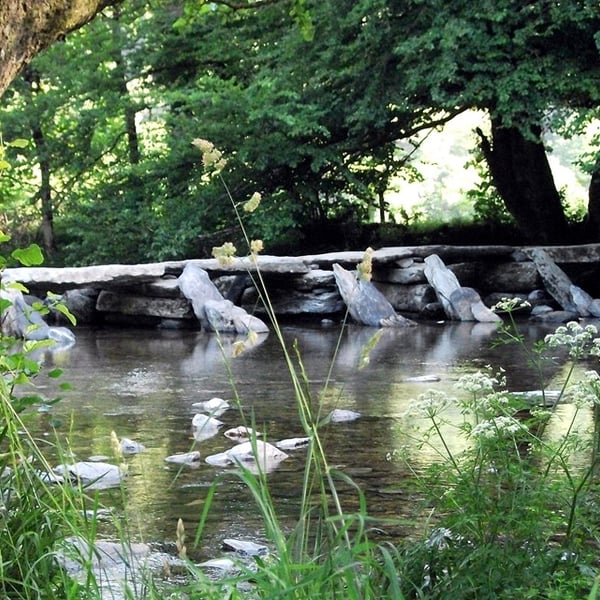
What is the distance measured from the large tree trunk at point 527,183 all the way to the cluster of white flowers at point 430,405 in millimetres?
13918

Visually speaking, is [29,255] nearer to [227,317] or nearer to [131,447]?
[131,447]

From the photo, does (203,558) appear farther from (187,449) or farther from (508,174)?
(508,174)

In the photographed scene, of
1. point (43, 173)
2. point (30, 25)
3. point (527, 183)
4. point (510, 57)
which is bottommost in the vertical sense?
point (527, 183)

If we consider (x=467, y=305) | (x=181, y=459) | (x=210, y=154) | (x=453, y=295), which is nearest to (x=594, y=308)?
(x=467, y=305)

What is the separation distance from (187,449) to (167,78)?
14726mm

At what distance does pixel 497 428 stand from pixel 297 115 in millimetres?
13055

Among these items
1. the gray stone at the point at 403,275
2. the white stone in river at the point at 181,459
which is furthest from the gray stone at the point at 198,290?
the white stone in river at the point at 181,459

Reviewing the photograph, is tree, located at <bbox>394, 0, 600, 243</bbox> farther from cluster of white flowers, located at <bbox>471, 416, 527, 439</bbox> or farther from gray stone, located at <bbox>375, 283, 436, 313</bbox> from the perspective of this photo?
cluster of white flowers, located at <bbox>471, 416, 527, 439</bbox>

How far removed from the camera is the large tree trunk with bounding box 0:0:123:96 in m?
2.64

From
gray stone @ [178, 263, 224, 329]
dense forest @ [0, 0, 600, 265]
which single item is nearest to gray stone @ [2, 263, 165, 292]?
gray stone @ [178, 263, 224, 329]

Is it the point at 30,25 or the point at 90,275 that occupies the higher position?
the point at 30,25

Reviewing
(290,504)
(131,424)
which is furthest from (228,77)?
(290,504)

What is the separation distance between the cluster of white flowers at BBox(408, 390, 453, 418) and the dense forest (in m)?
9.95

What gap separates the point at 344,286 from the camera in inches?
522
